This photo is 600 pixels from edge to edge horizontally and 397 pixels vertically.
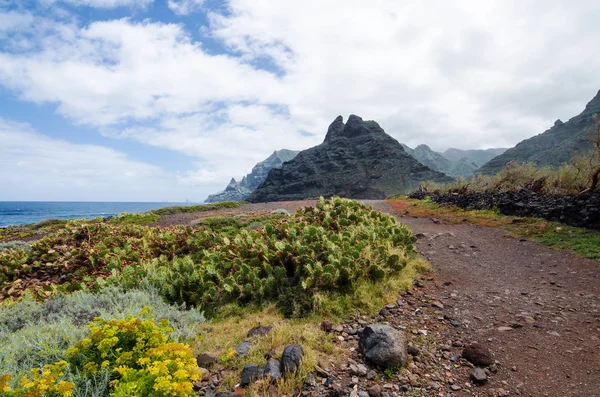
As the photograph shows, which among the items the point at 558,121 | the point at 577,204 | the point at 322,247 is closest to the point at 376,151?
the point at 558,121

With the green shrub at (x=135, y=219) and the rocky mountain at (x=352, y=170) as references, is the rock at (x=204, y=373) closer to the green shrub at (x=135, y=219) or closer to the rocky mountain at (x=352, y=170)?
the green shrub at (x=135, y=219)

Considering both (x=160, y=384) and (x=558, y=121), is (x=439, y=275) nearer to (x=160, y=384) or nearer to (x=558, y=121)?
(x=160, y=384)

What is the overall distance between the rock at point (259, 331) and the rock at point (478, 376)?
2.94 m

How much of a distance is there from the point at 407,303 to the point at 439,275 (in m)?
2.08

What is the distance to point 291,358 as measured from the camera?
154 inches

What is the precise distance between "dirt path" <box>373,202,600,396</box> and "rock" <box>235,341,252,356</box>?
3264mm

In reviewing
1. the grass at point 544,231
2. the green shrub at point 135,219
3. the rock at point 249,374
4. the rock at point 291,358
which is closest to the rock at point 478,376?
the rock at point 291,358

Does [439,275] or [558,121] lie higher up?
[558,121]

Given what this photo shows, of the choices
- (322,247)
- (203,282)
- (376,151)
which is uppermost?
(376,151)

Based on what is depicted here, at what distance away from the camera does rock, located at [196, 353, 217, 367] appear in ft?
13.7

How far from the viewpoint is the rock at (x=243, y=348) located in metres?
4.32

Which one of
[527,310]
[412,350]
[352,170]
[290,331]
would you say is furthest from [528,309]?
[352,170]

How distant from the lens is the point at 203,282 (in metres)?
6.61

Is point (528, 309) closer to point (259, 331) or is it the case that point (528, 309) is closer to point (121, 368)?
point (259, 331)
